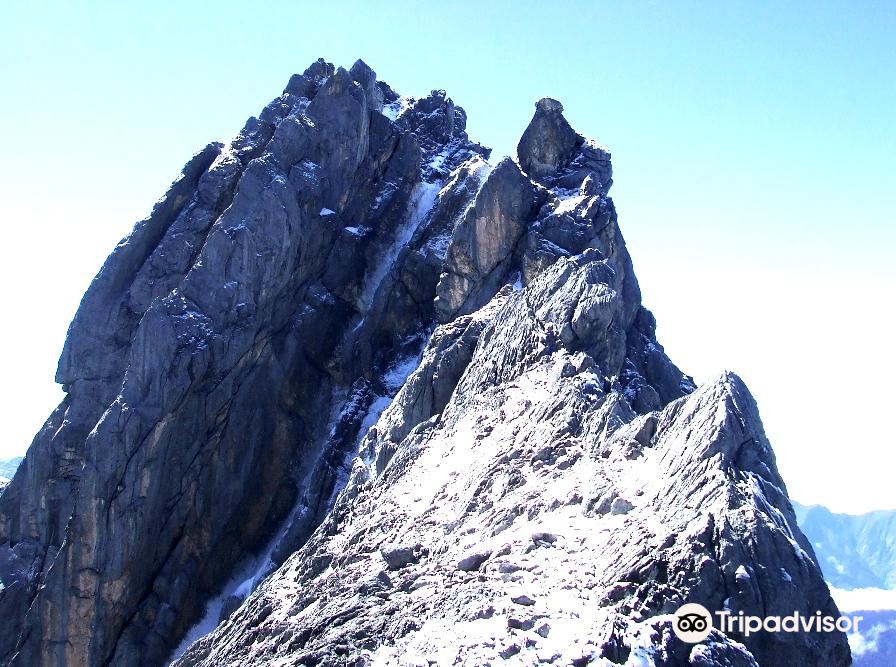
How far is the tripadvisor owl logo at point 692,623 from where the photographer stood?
32.5 m

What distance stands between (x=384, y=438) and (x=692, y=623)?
37677mm

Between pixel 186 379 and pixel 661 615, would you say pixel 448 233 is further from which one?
pixel 661 615

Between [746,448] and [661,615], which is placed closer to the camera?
[661,615]

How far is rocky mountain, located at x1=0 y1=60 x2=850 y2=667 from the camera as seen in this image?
3691 cm

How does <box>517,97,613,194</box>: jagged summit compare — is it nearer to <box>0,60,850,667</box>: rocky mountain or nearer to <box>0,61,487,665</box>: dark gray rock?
<box>0,60,850,667</box>: rocky mountain

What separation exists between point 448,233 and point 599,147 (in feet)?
52.7

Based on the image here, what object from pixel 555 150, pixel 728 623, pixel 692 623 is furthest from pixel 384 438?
pixel 728 623

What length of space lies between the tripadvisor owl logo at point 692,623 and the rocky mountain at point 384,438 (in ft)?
1.22

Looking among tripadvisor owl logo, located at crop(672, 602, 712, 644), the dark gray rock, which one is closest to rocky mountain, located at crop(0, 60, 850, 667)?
the dark gray rock

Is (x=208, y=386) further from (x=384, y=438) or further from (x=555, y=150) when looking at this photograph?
(x=555, y=150)

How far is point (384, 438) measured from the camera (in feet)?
224

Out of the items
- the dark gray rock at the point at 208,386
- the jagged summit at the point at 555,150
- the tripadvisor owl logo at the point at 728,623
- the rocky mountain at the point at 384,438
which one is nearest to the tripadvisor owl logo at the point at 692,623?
the tripadvisor owl logo at the point at 728,623

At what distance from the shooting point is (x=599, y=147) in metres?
88.9

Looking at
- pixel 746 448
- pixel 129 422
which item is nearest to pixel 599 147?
pixel 129 422
